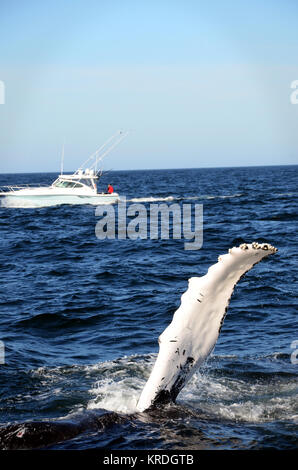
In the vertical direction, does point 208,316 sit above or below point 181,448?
above

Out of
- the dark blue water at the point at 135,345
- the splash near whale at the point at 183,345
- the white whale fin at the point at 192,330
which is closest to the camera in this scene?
the splash near whale at the point at 183,345

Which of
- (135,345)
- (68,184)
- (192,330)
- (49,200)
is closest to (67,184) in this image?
(68,184)

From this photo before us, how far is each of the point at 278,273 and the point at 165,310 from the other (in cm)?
434

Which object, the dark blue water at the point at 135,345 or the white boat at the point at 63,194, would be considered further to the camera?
the white boat at the point at 63,194

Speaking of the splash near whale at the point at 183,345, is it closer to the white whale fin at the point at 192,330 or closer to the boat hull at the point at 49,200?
the white whale fin at the point at 192,330

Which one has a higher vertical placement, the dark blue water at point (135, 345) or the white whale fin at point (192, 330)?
the white whale fin at point (192, 330)

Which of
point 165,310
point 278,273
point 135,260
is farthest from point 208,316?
point 135,260

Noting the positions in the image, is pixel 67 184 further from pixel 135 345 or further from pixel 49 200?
pixel 135 345

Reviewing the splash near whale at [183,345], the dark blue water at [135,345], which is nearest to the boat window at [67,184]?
the dark blue water at [135,345]

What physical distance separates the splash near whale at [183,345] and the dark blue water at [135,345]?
161 mm

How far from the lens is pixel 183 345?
5922 mm

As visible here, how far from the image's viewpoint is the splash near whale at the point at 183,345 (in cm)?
559
